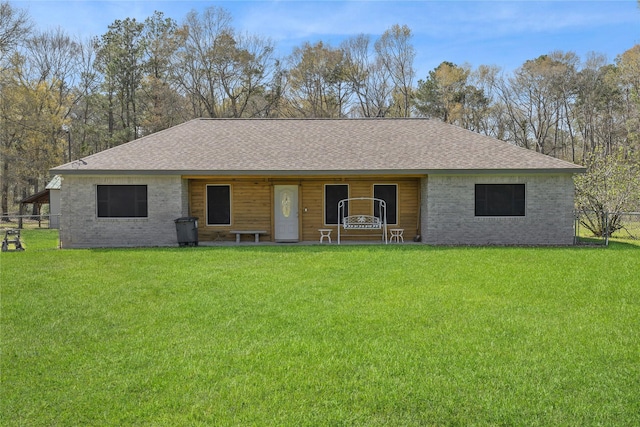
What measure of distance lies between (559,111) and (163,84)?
96.7 ft

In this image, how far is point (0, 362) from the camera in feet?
15.7

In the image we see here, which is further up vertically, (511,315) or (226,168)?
(226,168)

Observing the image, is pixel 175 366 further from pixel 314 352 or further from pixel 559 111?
pixel 559 111

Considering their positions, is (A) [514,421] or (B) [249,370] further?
(B) [249,370]

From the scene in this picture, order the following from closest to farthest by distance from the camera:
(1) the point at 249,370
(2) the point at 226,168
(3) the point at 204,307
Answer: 1. (1) the point at 249,370
2. (3) the point at 204,307
3. (2) the point at 226,168

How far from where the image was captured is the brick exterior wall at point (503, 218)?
15.0m

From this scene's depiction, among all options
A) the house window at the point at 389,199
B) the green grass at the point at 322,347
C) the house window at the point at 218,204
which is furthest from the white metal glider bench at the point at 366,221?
the green grass at the point at 322,347

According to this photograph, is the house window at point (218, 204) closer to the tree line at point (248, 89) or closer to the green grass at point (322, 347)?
the green grass at point (322, 347)

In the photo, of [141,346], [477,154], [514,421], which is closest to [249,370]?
[141,346]

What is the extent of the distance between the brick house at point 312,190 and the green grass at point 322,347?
5.55 m

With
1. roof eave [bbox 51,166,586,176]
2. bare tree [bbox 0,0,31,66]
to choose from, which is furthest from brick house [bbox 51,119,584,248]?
bare tree [bbox 0,0,31,66]

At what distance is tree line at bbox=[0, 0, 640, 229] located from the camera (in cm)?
3325

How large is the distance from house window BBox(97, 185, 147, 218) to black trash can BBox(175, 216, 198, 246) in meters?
1.32

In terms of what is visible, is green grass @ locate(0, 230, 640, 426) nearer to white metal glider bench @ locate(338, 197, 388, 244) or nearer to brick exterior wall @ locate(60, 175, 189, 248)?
white metal glider bench @ locate(338, 197, 388, 244)
